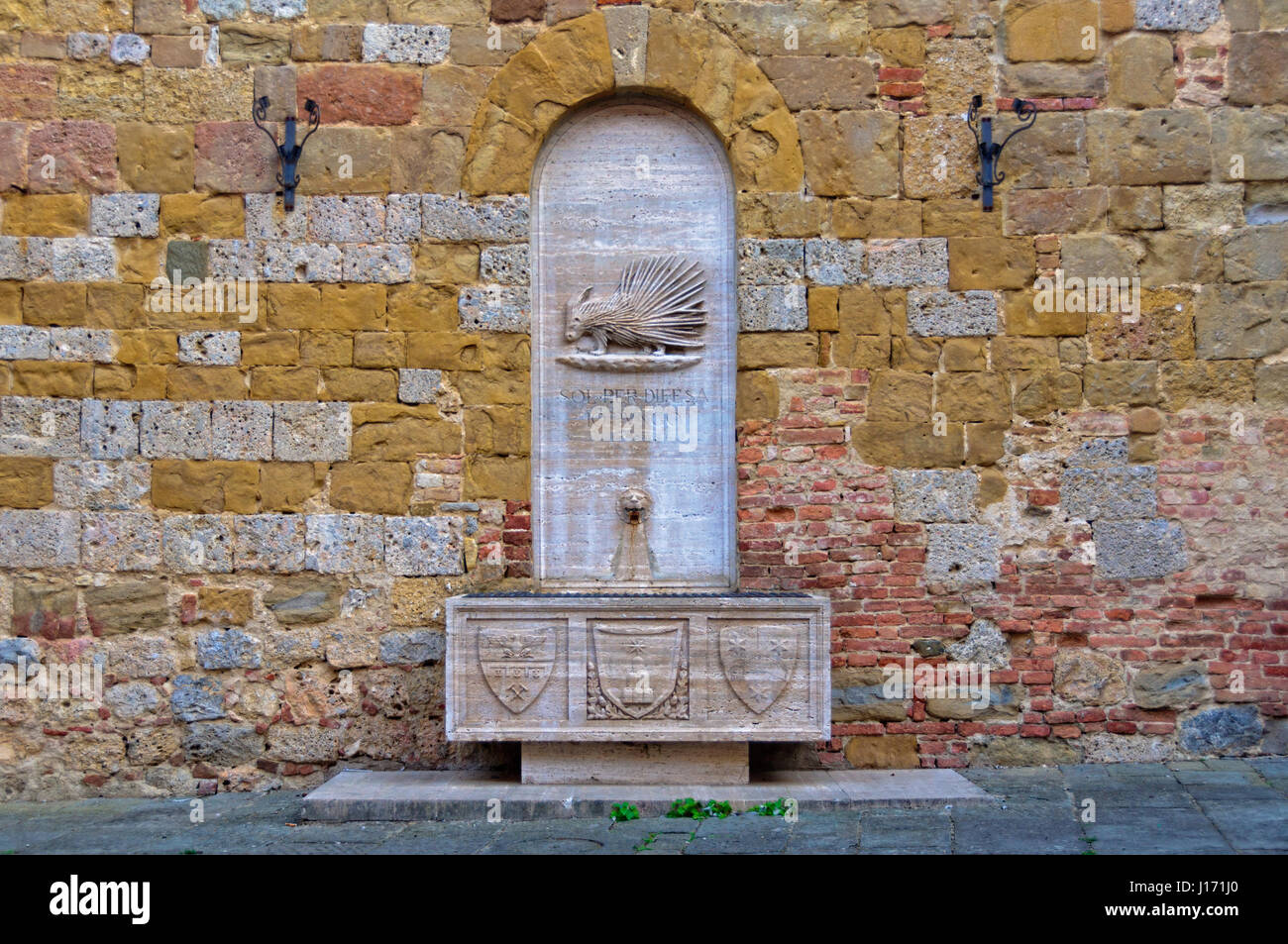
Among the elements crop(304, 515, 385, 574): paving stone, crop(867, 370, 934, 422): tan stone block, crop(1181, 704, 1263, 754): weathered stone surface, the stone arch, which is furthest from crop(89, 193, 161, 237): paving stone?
crop(1181, 704, 1263, 754): weathered stone surface

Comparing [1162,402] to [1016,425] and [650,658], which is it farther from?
[650,658]

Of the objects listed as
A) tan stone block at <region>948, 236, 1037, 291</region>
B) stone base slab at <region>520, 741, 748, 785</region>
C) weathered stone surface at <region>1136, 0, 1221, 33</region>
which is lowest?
stone base slab at <region>520, 741, 748, 785</region>

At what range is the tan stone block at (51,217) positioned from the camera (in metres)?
6.55

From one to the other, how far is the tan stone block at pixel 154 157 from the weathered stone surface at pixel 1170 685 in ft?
18.2

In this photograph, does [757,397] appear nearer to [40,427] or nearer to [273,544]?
[273,544]

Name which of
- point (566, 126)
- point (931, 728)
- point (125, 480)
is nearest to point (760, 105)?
point (566, 126)

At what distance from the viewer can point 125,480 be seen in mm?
6461

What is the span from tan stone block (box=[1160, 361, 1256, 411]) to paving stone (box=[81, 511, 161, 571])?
5.24 m

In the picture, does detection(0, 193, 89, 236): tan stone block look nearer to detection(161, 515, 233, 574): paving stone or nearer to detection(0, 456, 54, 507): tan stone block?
detection(0, 456, 54, 507): tan stone block

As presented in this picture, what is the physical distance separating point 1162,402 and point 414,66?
14.0 feet

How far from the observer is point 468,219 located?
259 inches

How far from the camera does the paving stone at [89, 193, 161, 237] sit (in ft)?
21.5

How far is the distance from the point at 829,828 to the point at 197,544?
11.3ft

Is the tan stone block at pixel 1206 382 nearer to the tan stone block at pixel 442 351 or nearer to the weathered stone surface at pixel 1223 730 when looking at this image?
the weathered stone surface at pixel 1223 730
